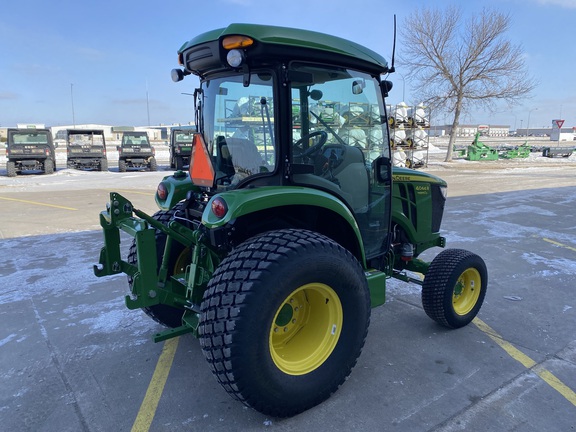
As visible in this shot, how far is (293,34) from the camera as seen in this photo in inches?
106

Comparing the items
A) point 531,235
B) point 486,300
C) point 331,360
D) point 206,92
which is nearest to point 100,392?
point 331,360

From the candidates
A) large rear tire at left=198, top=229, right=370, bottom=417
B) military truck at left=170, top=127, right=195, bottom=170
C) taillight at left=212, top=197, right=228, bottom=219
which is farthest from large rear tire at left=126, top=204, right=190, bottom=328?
military truck at left=170, top=127, right=195, bottom=170

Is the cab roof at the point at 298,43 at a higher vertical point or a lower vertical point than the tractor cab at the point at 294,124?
higher

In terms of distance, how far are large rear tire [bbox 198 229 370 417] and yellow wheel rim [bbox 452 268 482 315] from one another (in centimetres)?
152

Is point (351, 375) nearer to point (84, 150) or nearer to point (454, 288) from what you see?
point (454, 288)

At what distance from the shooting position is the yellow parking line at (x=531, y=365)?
2.91 metres

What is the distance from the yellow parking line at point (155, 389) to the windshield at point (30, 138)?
1883 centimetres

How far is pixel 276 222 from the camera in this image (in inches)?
119

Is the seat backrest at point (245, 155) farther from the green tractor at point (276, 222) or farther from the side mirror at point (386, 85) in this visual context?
the side mirror at point (386, 85)

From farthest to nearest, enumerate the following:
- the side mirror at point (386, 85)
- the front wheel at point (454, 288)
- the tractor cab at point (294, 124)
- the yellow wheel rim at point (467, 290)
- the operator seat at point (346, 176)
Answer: the yellow wheel rim at point (467, 290) < the front wheel at point (454, 288) < the side mirror at point (386, 85) < the operator seat at point (346, 176) < the tractor cab at point (294, 124)

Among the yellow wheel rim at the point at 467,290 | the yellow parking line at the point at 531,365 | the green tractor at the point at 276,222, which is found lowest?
the yellow parking line at the point at 531,365

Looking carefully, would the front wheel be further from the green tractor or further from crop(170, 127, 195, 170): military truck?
crop(170, 127, 195, 170): military truck

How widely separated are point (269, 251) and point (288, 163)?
0.69 m

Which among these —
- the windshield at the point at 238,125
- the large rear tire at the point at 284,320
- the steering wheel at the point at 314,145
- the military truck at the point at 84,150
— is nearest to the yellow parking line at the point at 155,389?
the large rear tire at the point at 284,320
